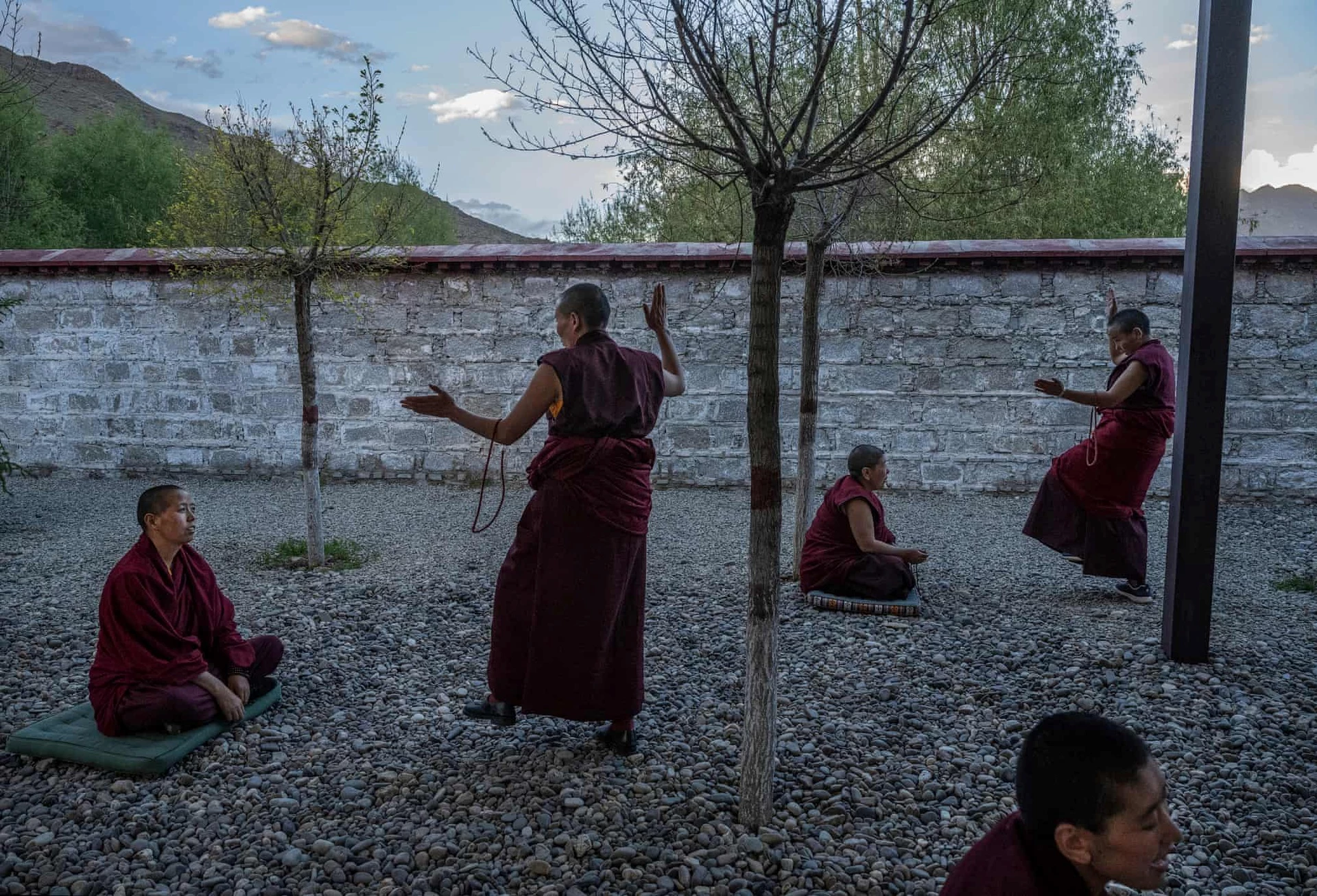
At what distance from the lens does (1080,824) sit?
175 centimetres

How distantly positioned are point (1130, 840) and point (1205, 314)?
3.12 metres

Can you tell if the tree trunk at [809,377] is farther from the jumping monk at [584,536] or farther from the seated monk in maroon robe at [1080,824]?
the seated monk in maroon robe at [1080,824]

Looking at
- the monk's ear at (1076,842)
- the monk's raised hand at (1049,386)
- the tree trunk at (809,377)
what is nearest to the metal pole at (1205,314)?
the monk's raised hand at (1049,386)

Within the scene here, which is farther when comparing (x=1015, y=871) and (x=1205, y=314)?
(x=1205, y=314)

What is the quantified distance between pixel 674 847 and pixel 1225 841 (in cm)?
167

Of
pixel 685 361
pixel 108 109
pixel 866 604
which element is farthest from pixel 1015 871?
pixel 108 109

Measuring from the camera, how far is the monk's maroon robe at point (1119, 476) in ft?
18.0

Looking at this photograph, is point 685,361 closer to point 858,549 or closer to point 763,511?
point 858,549

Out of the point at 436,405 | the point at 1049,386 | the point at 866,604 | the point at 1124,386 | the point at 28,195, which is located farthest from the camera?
the point at 28,195

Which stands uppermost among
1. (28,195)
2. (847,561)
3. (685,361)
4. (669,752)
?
(28,195)

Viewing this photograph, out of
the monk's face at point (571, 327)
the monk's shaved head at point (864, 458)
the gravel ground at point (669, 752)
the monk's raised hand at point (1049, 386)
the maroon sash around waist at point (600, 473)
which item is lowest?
the gravel ground at point (669, 752)

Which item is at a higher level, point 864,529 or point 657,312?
point 657,312

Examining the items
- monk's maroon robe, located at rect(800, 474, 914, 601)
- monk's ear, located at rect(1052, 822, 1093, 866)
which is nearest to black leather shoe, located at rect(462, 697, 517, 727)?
monk's ear, located at rect(1052, 822, 1093, 866)

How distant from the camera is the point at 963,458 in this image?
928 centimetres
